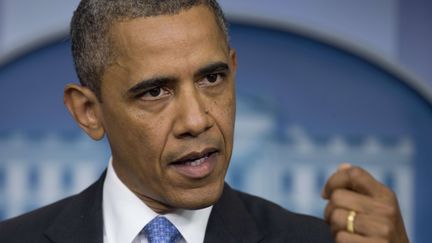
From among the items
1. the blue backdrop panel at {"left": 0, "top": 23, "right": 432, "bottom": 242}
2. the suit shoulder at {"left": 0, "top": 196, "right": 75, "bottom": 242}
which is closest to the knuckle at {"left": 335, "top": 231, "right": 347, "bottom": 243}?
the suit shoulder at {"left": 0, "top": 196, "right": 75, "bottom": 242}

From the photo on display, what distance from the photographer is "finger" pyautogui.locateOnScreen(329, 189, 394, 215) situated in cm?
149

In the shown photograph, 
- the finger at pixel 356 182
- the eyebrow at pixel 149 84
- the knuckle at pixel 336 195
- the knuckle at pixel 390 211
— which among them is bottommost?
the knuckle at pixel 390 211

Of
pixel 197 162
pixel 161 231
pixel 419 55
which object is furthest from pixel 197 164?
pixel 419 55

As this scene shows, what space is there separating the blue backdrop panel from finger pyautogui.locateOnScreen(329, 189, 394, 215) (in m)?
1.26

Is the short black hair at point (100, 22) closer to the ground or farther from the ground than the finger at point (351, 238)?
farther from the ground

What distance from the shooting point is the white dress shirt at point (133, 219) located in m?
2.05

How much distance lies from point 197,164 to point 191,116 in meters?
0.10

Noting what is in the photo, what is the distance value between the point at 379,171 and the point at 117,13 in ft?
3.71

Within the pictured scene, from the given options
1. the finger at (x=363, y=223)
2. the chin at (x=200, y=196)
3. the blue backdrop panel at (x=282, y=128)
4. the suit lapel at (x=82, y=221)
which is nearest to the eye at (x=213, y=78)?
the chin at (x=200, y=196)

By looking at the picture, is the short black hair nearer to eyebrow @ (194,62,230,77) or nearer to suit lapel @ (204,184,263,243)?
eyebrow @ (194,62,230,77)

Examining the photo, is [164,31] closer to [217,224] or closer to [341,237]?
[217,224]

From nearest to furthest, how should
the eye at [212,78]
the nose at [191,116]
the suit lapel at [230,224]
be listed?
the nose at [191,116] < the eye at [212,78] < the suit lapel at [230,224]

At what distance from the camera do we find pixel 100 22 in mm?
2029

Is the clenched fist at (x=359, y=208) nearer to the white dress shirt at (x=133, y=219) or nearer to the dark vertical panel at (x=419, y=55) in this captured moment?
the white dress shirt at (x=133, y=219)
